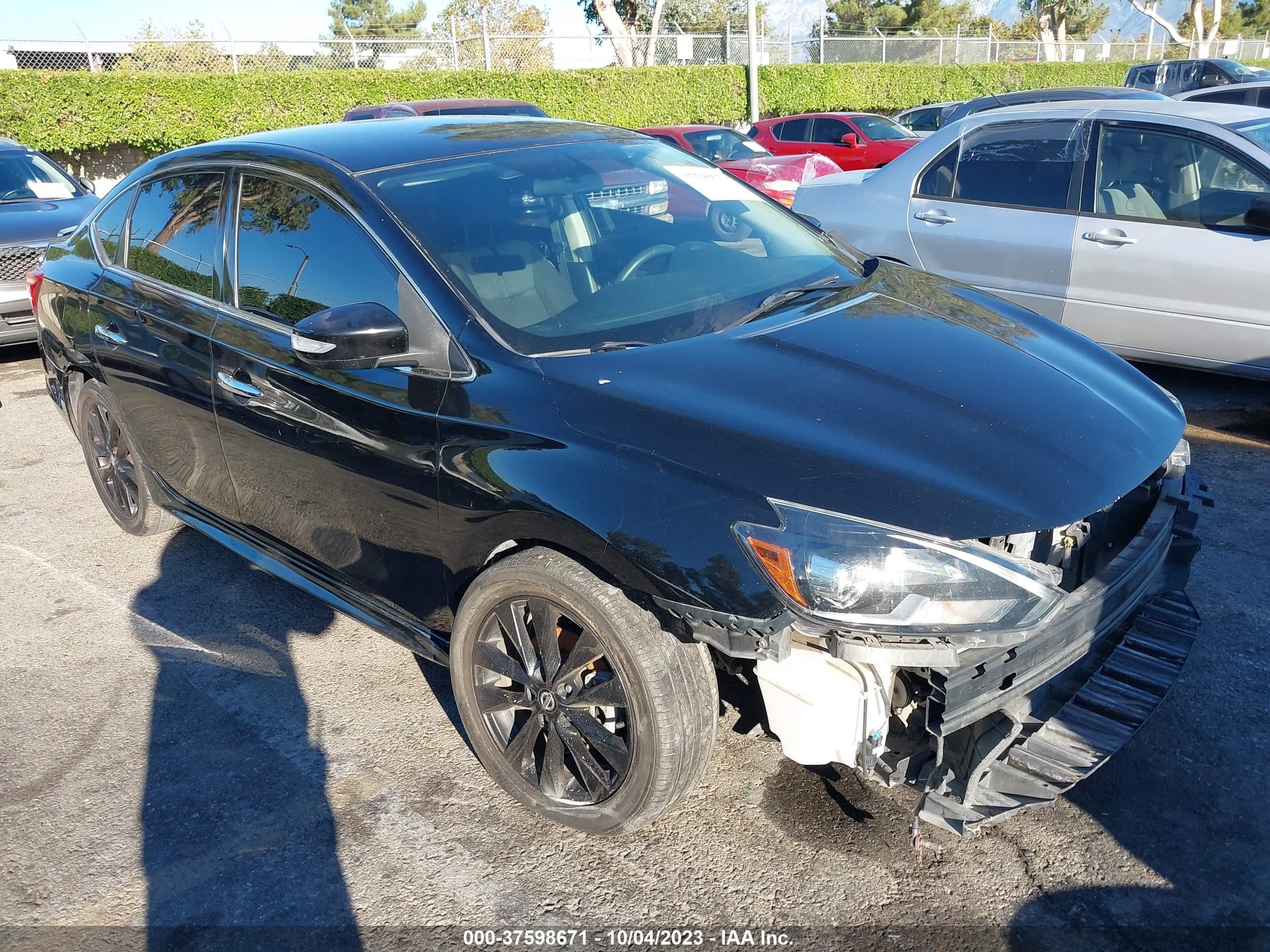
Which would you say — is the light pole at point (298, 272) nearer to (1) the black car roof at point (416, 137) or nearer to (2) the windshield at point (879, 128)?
(1) the black car roof at point (416, 137)

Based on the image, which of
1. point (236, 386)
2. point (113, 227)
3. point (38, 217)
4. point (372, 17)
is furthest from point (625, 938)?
point (372, 17)

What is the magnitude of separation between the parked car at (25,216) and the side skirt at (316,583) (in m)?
4.11

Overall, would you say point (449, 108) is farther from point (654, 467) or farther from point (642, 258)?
point (654, 467)

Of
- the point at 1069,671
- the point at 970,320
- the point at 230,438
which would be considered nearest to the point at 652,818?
the point at 1069,671

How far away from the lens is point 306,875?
2.74 m

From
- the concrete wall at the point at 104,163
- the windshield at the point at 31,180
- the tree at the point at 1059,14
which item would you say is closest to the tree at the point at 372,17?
the tree at the point at 1059,14

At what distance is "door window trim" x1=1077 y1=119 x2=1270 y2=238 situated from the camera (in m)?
5.36

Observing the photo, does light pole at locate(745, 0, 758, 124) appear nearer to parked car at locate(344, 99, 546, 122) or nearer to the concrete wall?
parked car at locate(344, 99, 546, 122)

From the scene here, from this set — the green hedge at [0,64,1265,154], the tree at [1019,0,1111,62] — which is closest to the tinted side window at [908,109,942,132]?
the green hedge at [0,64,1265,154]

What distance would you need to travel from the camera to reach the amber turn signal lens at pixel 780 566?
87.8 inches

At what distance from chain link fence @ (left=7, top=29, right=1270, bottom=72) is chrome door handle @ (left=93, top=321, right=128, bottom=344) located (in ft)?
52.7

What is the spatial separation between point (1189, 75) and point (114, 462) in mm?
20735

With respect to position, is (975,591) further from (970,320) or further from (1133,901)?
(970,320)

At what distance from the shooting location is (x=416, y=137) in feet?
11.8
